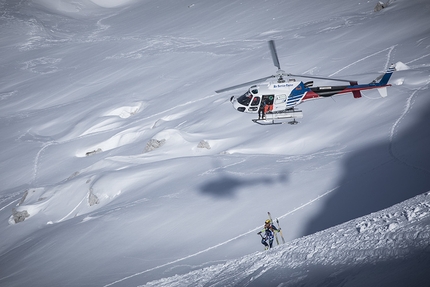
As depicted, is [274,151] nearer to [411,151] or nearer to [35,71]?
[411,151]

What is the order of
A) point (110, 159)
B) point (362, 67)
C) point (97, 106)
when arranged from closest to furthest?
point (110, 159) → point (362, 67) → point (97, 106)

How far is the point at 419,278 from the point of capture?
7.43 metres

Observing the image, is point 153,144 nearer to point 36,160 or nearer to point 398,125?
point 36,160

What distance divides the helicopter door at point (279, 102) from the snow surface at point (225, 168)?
354cm

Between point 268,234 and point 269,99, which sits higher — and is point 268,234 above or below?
below

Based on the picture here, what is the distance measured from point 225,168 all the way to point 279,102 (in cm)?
564

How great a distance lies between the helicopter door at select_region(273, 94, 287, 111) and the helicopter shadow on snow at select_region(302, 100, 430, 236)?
13.3ft

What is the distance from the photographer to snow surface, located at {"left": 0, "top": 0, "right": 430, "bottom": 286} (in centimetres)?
1123

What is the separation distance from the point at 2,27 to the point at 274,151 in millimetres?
65694

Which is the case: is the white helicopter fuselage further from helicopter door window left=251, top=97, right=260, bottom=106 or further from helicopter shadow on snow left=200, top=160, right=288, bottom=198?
helicopter shadow on snow left=200, top=160, right=288, bottom=198

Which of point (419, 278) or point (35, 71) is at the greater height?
point (35, 71)

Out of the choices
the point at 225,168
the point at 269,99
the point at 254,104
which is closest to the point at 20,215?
the point at 225,168

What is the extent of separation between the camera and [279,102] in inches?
655

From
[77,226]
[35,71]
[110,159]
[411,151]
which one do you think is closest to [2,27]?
[35,71]
